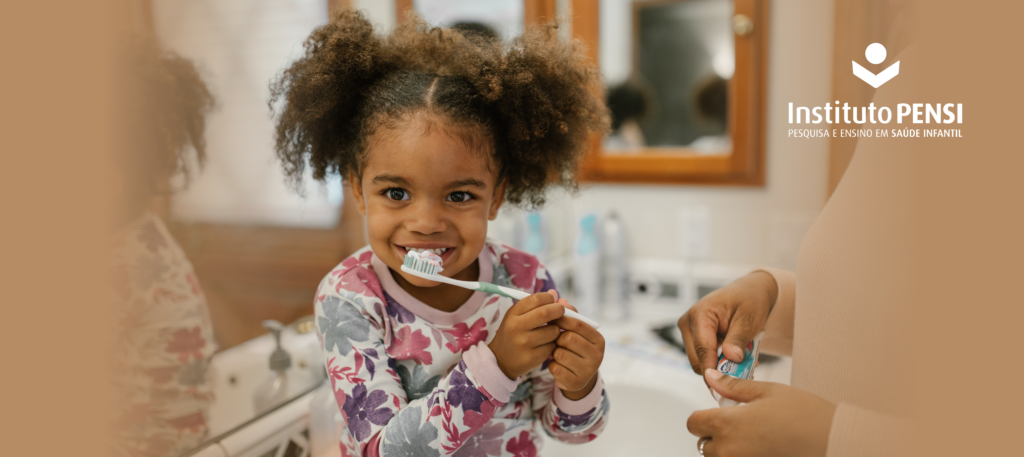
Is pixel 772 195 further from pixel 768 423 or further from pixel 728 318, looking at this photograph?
pixel 768 423

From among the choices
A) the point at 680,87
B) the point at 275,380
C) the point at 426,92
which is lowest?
the point at 275,380

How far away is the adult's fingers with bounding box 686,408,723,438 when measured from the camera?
487 millimetres

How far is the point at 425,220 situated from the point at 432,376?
0.17m

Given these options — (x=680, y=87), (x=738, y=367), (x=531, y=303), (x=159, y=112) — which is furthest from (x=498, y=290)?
(x=680, y=87)

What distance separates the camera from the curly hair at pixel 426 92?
1.92 feet

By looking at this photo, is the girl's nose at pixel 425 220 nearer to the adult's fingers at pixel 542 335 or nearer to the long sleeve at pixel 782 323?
the adult's fingers at pixel 542 335

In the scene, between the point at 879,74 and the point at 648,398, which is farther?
the point at 648,398

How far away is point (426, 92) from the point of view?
0.58 metres

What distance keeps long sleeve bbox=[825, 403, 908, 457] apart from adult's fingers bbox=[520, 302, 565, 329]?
24cm

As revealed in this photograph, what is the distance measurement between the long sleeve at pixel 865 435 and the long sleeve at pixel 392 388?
0.88 ft

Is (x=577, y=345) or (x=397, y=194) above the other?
(x=397, y=194)

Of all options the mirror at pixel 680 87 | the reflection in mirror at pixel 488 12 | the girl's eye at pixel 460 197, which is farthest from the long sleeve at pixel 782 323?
the reflection in mirror at pixel 488 12

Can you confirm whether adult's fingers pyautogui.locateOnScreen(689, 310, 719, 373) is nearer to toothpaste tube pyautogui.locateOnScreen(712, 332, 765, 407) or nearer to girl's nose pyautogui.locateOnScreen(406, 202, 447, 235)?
toothpaste tube pyautogui.locateOnScreen(712, 332, 765, 407)

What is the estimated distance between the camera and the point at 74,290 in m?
0.45
